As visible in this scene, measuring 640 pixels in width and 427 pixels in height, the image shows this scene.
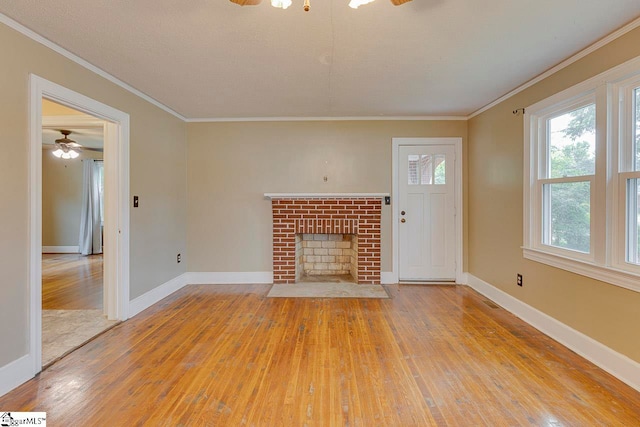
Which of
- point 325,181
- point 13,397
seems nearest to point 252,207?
point 325,181

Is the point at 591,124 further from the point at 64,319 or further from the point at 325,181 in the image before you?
the point at 64,319

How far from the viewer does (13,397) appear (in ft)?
5.91

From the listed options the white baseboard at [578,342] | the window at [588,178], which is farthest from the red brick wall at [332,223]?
the window at [588,178]

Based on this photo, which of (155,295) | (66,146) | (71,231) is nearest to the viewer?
(155,295)

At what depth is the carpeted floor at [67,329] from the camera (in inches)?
93.3

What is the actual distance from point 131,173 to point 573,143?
4.14 m

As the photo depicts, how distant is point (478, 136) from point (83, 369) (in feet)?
15.3

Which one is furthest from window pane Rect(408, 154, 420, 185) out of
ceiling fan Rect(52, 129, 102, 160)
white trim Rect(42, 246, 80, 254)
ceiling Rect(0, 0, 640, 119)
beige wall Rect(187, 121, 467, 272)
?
white trim Rect(42, 246, 80, 254)

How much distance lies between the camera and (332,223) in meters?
4.19

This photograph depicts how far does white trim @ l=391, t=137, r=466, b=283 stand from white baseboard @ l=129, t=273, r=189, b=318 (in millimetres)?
2957

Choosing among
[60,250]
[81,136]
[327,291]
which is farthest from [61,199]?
[327,291]

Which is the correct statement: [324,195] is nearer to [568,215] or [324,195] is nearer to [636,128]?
[568,215]

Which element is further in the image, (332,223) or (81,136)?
(81,136)

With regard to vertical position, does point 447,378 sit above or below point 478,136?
below
